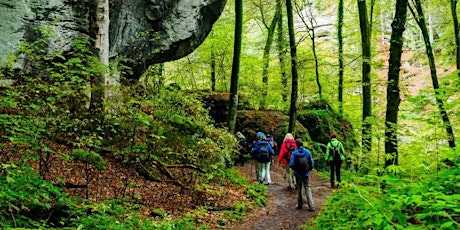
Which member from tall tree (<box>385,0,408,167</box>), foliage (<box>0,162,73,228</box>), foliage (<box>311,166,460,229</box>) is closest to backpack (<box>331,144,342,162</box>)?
tall tree (<box>385,0,408,167</box>)

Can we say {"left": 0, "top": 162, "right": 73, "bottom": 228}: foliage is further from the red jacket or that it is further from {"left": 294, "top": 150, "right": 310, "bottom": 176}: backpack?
the red jacket

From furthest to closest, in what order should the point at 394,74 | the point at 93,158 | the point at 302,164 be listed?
the point at 302,164, the point at 93,158, the point at 394,74

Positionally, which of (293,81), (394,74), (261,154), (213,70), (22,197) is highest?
(213,70)

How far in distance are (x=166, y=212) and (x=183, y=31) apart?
329 inches

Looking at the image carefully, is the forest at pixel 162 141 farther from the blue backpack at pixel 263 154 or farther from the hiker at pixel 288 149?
the blue backpack at pixel 263 154

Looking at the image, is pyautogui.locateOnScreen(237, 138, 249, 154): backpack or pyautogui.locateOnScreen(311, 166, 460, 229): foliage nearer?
pyautogui.locateOnScreen(311, 166, 460, 229): foliage

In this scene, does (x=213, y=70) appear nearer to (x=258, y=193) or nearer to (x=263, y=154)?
(x=263, y=154)

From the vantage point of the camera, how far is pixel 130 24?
12055mm

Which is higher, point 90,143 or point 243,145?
point 90,143

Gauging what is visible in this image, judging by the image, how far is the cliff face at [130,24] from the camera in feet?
29.8

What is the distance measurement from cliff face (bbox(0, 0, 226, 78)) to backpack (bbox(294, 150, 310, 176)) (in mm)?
5461

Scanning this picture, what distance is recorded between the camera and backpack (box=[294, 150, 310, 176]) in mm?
7773

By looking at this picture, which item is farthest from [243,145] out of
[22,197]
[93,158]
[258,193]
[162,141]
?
[22,197]

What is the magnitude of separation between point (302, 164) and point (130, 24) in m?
8.13
